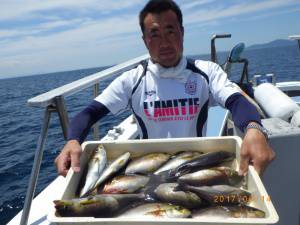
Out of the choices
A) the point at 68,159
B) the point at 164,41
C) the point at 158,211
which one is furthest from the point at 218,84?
the point at 158,211

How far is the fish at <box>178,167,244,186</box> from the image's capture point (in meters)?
1.58

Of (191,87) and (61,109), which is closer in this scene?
(61,109)

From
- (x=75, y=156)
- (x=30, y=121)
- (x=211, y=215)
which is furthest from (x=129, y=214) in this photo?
(x=30, y=121)

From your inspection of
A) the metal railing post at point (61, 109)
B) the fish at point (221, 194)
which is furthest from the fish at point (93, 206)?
the metal railing post at point (61, 109)

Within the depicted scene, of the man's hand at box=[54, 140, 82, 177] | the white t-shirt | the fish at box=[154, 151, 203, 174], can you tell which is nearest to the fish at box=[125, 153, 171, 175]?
the fish at box=[154, 151, 203, 174]

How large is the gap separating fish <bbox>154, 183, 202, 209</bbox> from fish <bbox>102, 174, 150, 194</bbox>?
150 mm

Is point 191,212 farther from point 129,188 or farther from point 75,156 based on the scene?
point 75,156

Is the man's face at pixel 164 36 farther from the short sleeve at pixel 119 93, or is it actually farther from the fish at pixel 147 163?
the fish at pixel 147 163

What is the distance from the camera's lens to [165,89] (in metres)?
2.56

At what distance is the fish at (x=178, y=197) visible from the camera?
141 cm

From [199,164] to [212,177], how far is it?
12cm

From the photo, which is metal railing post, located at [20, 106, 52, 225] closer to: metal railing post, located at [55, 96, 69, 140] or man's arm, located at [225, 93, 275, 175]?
metal railing post, located at [55, 96, 69, 140]
